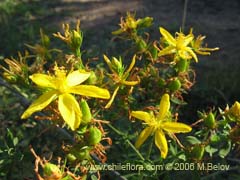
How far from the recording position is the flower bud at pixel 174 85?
1.54 metres

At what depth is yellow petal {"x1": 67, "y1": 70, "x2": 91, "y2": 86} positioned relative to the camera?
4.27 ft

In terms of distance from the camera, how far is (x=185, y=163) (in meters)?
1.55

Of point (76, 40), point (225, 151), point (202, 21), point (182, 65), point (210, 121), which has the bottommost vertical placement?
point (202, 21)

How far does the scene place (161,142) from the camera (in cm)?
131

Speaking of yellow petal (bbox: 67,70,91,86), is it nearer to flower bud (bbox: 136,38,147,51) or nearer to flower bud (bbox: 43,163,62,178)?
flower bud (bbox: 43,163,62,178)

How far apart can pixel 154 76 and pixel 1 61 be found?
2195mm

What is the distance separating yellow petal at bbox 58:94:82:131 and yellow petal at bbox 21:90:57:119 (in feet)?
0.11

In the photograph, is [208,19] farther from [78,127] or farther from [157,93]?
[78,127]

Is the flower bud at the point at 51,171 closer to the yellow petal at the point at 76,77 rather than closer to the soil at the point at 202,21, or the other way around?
the yellow petal at the point at 76,77

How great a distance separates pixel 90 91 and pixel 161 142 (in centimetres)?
26

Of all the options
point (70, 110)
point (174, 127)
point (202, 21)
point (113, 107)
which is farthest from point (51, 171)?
point (202, 21)

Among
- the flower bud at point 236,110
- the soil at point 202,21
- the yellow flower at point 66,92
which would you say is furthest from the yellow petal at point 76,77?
the soil at point 202,21

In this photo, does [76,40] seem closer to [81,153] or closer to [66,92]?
[66,92]

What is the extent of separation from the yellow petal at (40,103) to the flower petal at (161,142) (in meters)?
0.32
